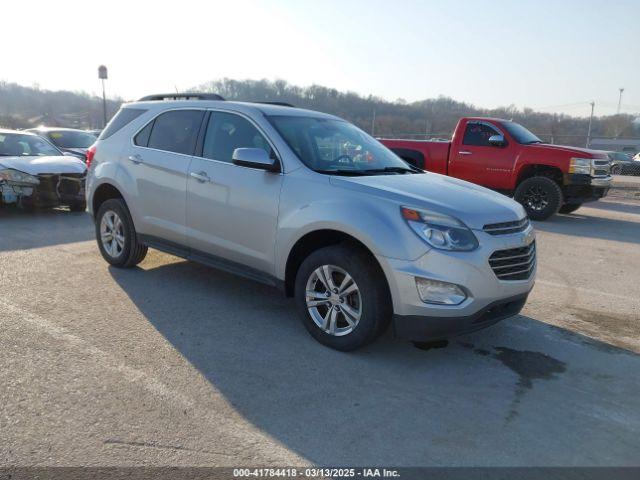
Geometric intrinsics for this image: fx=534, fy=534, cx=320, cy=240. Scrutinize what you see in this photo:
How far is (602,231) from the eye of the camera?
389 inches

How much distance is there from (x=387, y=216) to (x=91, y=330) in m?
2.49

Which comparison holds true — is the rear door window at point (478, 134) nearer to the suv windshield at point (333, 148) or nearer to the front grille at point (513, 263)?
the suv windshield at point (333, 148)

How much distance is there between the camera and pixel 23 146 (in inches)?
399

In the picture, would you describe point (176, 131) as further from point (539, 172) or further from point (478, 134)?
point (539, 172)

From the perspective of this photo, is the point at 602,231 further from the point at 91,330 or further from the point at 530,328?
the point at 91,330

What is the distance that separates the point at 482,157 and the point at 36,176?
8.60m

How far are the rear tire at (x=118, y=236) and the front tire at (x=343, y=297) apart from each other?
7.98ft

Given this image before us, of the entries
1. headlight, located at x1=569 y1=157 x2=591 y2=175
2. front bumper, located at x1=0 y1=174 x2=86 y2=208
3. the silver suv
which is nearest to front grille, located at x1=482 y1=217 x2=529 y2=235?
the silver suv

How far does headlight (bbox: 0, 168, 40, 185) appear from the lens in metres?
8.95

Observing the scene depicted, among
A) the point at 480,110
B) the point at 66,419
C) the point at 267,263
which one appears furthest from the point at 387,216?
the point at 480,110

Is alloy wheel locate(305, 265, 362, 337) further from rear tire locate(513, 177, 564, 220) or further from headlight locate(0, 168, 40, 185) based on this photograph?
rear tire locate(513, 177, 564, 220)

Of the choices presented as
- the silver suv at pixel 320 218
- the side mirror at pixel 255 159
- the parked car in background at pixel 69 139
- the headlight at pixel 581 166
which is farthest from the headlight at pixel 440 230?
the parked car in background at pixel 69 139

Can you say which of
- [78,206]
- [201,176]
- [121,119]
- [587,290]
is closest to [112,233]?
[121,119]

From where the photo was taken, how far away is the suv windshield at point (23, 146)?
9.84 m
